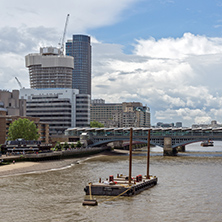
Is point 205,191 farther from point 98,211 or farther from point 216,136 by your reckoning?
point 216,136

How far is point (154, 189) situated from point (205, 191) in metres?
8.49

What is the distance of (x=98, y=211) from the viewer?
51500 millimetres

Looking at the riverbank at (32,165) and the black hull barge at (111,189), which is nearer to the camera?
the black hull barge at (111,189)

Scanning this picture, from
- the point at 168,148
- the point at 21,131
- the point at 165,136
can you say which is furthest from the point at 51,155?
the point at 165,136

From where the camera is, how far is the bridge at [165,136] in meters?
162

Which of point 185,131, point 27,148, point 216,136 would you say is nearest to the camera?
point 27,148

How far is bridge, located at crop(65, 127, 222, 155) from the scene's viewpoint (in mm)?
161525

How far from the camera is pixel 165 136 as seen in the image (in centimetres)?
16625

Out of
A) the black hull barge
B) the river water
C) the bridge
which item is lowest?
the river water

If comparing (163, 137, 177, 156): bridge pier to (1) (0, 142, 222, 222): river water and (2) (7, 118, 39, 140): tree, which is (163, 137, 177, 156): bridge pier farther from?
(1) (0, 142, 222, 222): river water

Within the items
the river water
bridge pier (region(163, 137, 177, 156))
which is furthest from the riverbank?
bridge pier (region(163, 137, 177, 156))

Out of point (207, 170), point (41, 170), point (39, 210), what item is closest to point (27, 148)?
point (41, 170)

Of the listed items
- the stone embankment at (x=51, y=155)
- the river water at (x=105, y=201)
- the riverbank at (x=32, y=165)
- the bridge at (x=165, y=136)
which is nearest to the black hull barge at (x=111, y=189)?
the river water at (x=105, y=201)

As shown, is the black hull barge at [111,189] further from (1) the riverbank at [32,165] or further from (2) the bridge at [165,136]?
(2) the bridge at [165,136]
